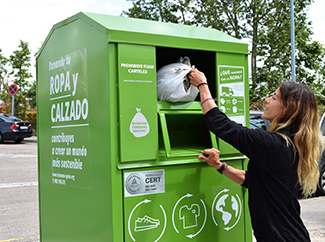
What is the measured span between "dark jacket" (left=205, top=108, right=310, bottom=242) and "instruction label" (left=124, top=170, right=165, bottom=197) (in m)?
0.51

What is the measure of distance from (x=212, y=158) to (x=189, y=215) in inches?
16.4

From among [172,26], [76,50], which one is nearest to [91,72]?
[76,50]

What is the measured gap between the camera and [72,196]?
2.66 metres

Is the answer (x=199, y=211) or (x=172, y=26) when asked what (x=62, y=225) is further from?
(x=172, y=26)

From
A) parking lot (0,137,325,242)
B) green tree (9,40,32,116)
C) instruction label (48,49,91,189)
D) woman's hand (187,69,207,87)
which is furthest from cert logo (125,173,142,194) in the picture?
green tree (9,40,32,116)

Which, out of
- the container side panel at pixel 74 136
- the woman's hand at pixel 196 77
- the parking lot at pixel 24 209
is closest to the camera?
the container side panel at pixel 74 136

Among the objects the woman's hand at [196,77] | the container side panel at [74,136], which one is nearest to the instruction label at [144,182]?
the container side panel at [74,136]

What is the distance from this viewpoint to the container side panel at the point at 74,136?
2.31 m

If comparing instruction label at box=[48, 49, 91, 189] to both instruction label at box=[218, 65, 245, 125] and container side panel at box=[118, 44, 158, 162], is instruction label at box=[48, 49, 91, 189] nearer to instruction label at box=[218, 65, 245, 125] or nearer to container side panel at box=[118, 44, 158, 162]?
container side panel at box=[118, 44, 158, 162]

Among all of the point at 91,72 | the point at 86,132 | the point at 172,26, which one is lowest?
the point at 86,132

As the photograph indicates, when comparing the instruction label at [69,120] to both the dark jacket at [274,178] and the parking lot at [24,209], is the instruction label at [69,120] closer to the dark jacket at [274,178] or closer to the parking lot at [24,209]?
the dark jacket at [274,178]

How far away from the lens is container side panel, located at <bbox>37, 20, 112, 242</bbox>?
231 centimetres

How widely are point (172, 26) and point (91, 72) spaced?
0.72 m

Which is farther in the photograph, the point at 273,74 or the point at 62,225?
the point at 273,74
